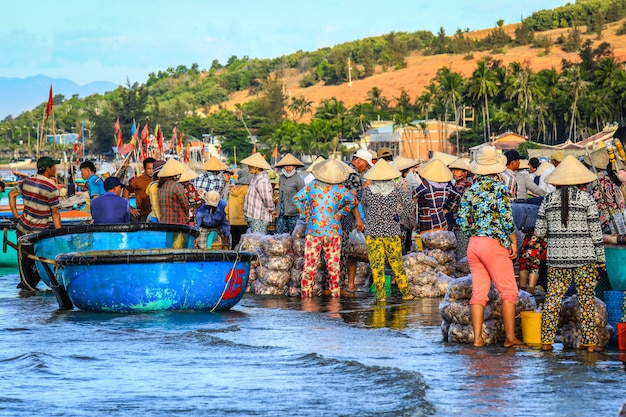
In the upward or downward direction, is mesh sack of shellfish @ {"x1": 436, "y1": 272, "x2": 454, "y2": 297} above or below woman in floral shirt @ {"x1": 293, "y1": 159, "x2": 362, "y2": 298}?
below

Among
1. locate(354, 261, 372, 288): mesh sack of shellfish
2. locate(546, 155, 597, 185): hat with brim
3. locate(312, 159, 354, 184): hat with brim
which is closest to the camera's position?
locate(546, 155, 597, 185): hat with brim

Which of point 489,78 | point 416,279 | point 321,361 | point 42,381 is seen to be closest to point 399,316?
point 416,279

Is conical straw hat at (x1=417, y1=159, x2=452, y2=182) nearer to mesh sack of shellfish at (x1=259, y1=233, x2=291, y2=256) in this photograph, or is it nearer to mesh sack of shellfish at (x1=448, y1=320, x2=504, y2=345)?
mesh sack of shellfish at (x1=259, y1=233, x2=291, y2=256)

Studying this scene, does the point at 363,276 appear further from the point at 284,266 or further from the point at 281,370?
the point at 281,370

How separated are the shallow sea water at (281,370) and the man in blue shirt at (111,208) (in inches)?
99.6

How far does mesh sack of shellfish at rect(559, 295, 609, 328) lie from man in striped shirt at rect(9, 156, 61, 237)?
7452mm

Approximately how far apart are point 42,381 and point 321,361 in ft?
7.35

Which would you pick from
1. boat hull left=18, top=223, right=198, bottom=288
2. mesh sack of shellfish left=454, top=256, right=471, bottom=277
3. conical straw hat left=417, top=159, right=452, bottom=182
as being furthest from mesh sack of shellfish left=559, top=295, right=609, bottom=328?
boat hull left=18, top=223, right=198, bottom=288

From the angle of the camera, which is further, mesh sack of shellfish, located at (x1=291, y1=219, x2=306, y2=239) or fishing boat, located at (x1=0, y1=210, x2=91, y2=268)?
fishing boat, located at (x1=0, y1=210, x2=91, y2=268)

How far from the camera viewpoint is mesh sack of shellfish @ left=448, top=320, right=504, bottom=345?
10.0 metres

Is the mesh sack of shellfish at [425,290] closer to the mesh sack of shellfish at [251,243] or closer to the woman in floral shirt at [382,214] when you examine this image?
the woman in floral shirt at [382,214]

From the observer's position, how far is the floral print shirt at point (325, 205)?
13992 mm

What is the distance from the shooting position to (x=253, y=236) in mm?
15891

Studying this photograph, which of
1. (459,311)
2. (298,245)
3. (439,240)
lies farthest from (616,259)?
(298,245)
